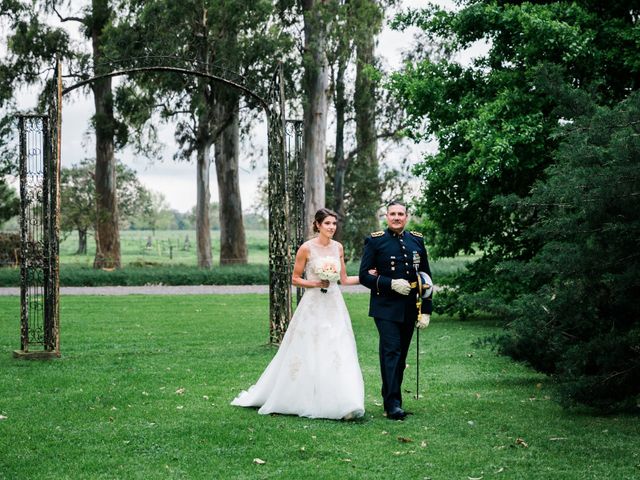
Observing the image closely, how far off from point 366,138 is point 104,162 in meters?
12.6

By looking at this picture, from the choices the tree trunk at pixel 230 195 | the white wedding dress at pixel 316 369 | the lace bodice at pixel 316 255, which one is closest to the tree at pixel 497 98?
the lace bodice at pixel 316 255

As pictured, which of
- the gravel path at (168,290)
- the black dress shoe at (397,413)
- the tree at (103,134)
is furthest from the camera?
the tree at (103,134)

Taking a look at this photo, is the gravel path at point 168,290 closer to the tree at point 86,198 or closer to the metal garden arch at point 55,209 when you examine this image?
the tree at point 86,198

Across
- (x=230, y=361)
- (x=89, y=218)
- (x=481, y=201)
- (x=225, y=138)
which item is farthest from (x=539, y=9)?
(x=89, y=218)

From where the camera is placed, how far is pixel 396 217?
9016 mm

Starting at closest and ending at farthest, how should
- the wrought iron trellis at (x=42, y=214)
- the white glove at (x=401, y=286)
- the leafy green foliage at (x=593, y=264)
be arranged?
the leafy green foliage at (x=593, y=264) < the white glove at (x=401, y=286) < the wrought iron trellis at (x=42, y=214)

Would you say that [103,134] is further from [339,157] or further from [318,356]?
[318,356]

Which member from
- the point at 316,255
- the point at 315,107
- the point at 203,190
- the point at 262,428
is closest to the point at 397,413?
the point at 262,428

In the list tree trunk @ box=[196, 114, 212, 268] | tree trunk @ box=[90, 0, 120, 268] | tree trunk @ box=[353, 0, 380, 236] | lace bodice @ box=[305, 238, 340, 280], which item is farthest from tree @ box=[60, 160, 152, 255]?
lace bodice @ box=[305, 238, 340, 280]

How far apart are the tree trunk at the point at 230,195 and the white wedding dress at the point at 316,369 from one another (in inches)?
1188

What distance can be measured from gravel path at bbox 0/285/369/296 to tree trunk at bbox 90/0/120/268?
585cm

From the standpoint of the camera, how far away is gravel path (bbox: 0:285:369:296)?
30.2 meters

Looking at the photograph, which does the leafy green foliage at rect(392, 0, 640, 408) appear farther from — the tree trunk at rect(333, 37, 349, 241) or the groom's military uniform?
the tree trunk at rect(333, 37, 349, 241)

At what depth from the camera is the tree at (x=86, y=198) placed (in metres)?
44.4
